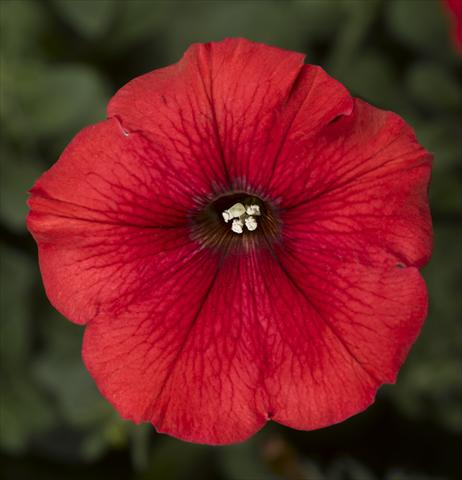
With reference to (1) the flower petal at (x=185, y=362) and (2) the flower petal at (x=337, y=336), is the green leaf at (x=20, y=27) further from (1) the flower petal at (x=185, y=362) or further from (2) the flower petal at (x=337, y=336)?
(2) the flower petal at (x=337, y=336)

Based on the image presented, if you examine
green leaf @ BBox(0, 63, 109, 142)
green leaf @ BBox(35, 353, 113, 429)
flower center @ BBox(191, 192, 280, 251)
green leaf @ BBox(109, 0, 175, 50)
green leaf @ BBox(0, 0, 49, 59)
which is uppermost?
green leaf @ BBox(0, 0, 49, 59)

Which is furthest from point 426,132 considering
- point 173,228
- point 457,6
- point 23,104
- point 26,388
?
point 26,388

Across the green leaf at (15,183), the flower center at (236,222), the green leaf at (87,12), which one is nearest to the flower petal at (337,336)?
the flower center at (236,222)

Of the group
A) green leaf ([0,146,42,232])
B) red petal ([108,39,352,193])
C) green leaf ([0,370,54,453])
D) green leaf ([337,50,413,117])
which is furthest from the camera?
green leaf ([337,50,413,117])

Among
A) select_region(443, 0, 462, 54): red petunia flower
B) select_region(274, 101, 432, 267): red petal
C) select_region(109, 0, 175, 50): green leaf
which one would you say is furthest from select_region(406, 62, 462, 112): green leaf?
select_region(274, 101, 432, 267): red petal

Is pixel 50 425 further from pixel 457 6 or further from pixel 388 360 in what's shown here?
pixel 457 6

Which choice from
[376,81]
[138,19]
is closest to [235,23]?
[138,19]

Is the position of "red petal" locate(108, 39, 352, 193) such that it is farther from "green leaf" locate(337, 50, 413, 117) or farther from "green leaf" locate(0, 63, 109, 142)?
"green leaf" locate(337, 50, 413, 117)
